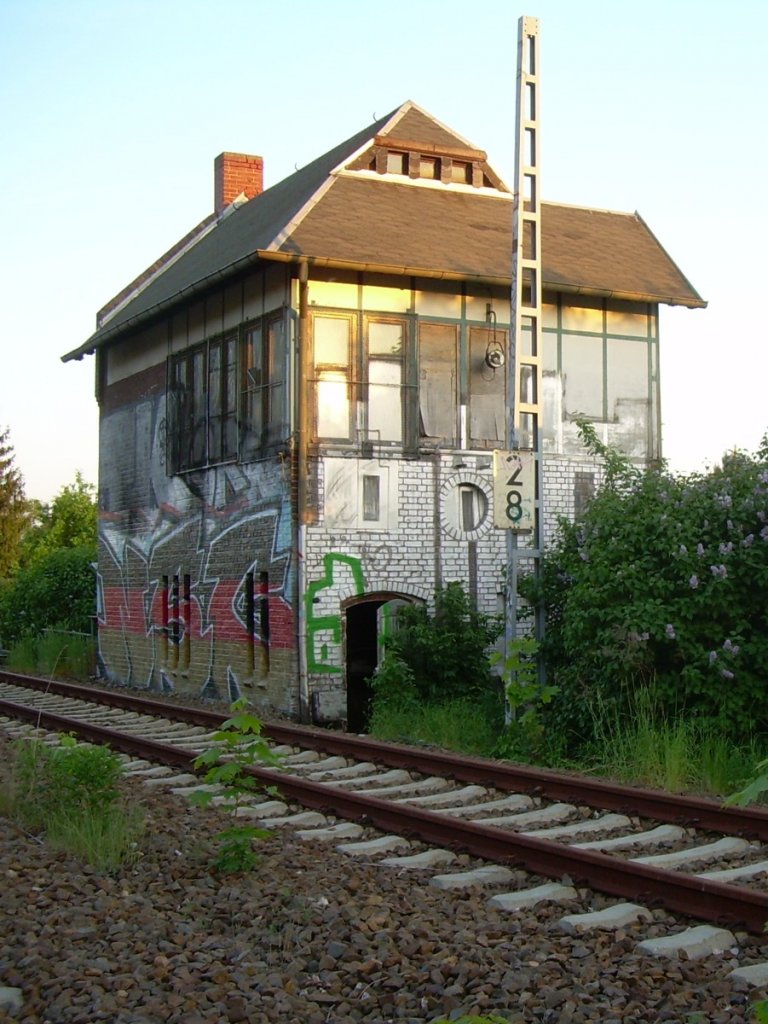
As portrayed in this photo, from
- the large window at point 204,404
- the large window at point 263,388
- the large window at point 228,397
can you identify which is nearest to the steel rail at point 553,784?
the large window at point 263,388

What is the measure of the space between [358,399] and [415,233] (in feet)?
9.81

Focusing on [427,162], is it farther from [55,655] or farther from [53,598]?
[53,598]

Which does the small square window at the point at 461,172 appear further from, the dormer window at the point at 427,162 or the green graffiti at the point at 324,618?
the green graffiti at the point at 324,618

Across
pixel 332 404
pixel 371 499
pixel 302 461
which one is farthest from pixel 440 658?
pixel 332 404

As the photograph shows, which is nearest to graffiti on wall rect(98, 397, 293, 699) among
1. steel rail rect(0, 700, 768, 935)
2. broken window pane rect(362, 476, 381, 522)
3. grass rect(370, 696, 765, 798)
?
broken window pane rect(362, 476, 381, 522)

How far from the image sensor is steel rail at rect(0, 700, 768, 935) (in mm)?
6355

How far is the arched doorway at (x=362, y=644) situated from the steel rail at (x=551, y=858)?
21.8ft

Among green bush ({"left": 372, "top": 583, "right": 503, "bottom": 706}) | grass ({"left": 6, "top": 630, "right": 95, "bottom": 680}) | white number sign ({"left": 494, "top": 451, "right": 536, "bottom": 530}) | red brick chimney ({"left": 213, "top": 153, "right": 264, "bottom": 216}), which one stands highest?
red brick chimney ({"left": 213, "top": 153, "right": 264, "bottom": 216})

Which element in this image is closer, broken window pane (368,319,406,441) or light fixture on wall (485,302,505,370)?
broken window pane (368,319,406,441)

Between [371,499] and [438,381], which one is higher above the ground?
[438,381]

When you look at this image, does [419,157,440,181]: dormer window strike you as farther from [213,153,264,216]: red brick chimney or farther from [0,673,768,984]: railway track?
[0,673,768,984]: railway track

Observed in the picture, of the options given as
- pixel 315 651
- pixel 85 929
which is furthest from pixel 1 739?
pixel 85 929

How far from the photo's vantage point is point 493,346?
19.5 m

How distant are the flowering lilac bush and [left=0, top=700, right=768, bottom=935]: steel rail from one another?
3424mm
